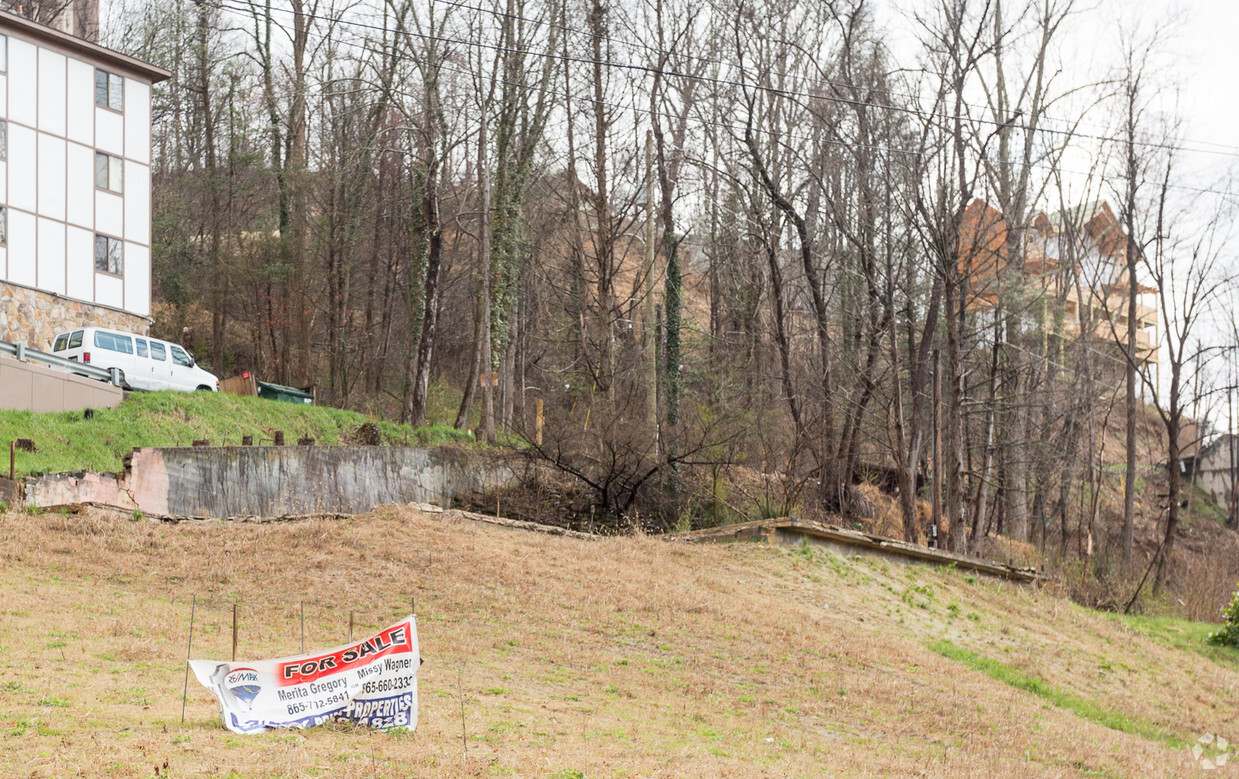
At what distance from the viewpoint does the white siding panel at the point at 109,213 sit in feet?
108

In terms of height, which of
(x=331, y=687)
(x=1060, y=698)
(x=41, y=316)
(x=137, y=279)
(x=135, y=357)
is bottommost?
(x=1060, y=698)

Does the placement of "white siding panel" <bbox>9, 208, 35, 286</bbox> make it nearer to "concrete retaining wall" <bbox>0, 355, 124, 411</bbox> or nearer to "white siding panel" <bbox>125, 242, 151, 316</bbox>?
"white siding panel" <bbox>125, 242, 151, 316</bbox>

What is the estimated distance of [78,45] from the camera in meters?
32.4

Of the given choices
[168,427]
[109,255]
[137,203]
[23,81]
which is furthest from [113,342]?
[23,81]

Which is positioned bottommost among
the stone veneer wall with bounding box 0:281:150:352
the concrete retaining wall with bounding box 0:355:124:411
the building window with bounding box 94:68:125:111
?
the concrete retaining wall with bounding box 0:355:124:411

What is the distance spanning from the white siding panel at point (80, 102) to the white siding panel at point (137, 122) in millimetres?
1205

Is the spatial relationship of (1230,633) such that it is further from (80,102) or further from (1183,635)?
(80,102)

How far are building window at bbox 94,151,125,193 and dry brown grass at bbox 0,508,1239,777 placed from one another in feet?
62.8

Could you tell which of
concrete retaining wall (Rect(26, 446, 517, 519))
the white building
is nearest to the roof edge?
the white building

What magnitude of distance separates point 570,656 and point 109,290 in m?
24.6

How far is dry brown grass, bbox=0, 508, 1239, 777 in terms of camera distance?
865cm

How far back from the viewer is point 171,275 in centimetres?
4084

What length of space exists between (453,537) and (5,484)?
6.94m

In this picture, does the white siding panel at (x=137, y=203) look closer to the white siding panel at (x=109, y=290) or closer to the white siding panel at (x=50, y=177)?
the white siding panel at (x=109, y=290)
